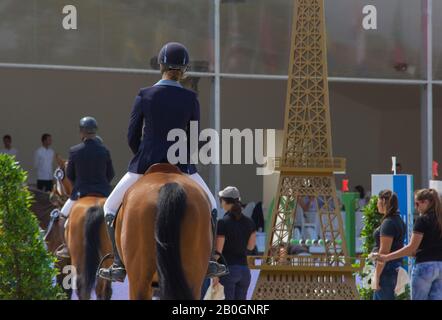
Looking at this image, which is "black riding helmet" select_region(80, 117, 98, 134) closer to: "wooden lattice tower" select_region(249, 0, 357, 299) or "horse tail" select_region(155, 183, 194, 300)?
"wooden lattice tower" select_region(249, 0, 357, 299)

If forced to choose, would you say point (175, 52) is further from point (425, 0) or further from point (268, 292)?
point (425, 0)

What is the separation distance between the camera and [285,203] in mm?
17078

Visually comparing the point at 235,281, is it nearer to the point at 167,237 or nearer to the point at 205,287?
the point at 205,287

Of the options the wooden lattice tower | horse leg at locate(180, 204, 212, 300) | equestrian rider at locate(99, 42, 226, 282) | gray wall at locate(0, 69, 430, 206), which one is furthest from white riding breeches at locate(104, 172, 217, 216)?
gray wall at locate(0, 69, 430, 206)

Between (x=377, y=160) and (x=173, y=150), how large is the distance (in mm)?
24082

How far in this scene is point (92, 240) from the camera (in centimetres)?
1215

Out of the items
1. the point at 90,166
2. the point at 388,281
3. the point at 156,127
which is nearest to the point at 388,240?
the point at 388,281

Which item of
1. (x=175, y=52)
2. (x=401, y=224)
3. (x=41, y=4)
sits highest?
(x=41, y=4)

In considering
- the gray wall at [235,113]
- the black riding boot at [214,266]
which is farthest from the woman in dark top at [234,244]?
the gray wall at [235,113]

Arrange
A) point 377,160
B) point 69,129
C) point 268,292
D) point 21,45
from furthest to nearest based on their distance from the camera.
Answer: point 377,160
point 69,129
point 21,45
point 268,292

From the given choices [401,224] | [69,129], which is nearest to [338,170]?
[401,224]

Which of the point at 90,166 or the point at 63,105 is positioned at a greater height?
the point at 63,105

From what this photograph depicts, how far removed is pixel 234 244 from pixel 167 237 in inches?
183

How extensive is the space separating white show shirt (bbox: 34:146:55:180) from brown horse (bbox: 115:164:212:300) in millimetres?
17627
